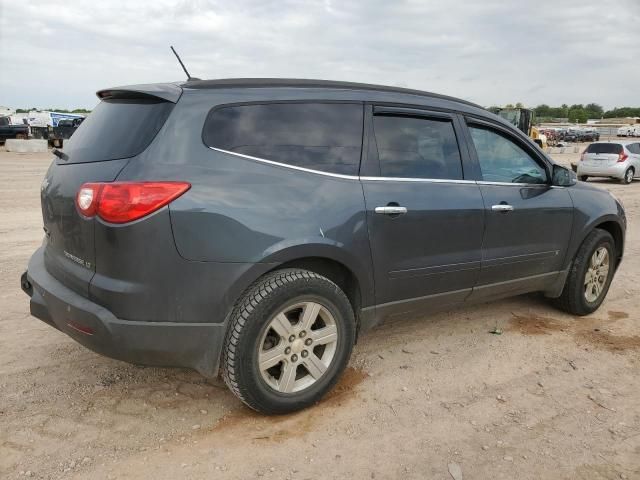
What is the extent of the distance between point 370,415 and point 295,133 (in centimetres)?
164

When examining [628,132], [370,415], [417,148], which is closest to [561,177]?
[417,148]

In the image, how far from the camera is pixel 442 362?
3.86m

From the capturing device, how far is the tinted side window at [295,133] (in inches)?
113

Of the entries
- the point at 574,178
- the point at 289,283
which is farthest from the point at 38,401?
the point at 574,178

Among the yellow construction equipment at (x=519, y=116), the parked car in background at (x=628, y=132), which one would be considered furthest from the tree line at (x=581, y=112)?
the yellow construction equipment at (x=519, y=116)

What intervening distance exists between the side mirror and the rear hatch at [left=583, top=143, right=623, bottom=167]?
55.2 ft

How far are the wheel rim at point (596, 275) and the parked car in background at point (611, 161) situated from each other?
16.1m

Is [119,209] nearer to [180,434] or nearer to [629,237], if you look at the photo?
[180,434]

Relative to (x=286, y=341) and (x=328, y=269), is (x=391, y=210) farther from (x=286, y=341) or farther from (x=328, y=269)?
(x=286, y=341)

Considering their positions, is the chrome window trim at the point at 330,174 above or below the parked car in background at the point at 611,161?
above

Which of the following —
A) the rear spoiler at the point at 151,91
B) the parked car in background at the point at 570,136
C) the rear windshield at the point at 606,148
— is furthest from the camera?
the parked car in background at the point at 570,136

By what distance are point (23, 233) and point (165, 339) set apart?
19.2ft

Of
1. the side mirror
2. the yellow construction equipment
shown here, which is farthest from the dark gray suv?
the yellow construction equipment

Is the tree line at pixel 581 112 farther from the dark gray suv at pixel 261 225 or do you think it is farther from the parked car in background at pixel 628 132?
the dark gray suv at pixel 261 225
